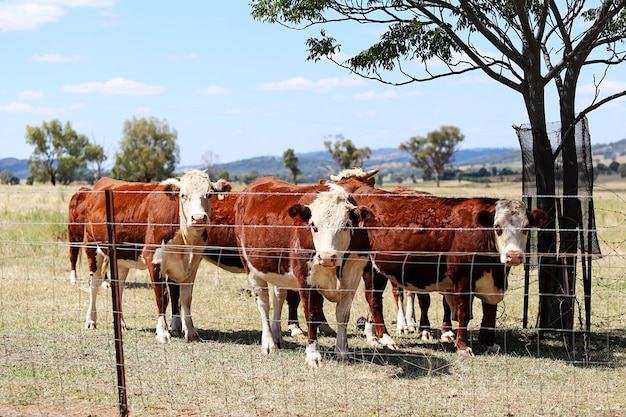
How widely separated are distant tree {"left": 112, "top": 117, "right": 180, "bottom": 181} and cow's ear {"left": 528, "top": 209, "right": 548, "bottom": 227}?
95.9 m

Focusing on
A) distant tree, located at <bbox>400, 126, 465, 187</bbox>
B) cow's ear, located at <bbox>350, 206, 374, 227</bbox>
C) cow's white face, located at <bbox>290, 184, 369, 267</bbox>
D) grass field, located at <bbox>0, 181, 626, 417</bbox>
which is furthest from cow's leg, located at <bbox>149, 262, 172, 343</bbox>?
distant tree, located at <bbox>400, 126, 465, 187</bbox>

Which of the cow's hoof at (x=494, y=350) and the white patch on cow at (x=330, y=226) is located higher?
the white patch on cow at (x=330, y=226)

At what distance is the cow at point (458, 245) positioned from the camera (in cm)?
999

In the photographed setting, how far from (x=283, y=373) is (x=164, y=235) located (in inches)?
127

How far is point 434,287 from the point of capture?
1066cm

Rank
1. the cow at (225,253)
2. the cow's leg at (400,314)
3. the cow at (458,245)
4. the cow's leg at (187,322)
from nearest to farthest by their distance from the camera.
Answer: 1. the cow at (458,245)
2. the cow's leg at (187,322)
3. the cow at (225,253)
4. the cow's leg at (400,314)

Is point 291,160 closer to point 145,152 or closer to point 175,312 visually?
point 145,152

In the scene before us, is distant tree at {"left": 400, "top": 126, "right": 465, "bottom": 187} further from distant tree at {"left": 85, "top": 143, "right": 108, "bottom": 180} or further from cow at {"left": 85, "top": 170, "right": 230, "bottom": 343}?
→ cow at {"left": 85, "top": 170, "right": 230, "bottom": 343}

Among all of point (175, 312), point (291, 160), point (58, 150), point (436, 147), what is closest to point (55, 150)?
point (58, 150)

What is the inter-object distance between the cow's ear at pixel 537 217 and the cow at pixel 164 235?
13.1ft

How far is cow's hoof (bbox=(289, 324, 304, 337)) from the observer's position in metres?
11.6

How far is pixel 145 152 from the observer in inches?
4193

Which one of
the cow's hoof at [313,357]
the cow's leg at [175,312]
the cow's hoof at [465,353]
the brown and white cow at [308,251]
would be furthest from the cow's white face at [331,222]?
the cow's leg at [175,312]

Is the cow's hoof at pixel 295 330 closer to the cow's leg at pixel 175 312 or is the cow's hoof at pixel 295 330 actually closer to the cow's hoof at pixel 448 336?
the cow's leg at pixel 175 312
